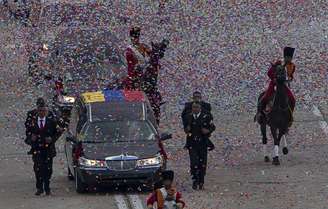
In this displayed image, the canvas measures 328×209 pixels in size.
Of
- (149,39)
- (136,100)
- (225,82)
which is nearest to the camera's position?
(136,100)

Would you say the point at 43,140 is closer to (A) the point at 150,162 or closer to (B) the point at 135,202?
(A) the point at 150,162

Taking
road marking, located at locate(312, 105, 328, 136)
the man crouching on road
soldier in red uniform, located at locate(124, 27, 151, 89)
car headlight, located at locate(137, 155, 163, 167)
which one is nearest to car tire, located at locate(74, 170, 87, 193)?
car headlight, located at locate(137, 155, 163, 167)

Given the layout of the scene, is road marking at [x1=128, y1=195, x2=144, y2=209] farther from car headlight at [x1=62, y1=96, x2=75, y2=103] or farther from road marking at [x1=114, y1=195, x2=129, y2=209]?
car headlight at [x1=62, y1=96, x2=75, y2=103]

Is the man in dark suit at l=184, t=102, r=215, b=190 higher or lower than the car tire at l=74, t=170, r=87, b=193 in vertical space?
higher

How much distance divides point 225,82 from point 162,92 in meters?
1.88

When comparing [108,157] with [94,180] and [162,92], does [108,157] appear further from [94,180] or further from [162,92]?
[162,92]

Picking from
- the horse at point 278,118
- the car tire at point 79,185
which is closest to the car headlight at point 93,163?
the car tire at point 79,185

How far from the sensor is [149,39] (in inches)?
1559

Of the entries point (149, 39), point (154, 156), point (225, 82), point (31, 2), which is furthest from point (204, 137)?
point (31, 2)

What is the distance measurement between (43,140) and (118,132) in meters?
1.58

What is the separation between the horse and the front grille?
3.91 metres

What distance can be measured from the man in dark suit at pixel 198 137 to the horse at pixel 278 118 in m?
2.50

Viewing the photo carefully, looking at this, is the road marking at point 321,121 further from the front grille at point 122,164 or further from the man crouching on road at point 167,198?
the man crouching on road at point 167,198

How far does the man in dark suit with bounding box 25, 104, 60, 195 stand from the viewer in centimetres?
2758
